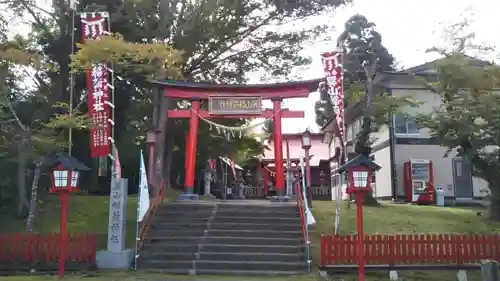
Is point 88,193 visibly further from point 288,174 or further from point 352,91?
point 352,91

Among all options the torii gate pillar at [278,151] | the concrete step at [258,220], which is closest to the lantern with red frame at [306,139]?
the torii gate pillar at [278,151]

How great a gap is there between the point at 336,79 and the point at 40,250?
1075 cm

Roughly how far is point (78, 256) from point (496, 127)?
537 inches

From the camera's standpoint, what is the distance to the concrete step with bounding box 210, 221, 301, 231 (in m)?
14.7

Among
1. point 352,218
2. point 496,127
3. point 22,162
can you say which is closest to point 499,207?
point 496,127

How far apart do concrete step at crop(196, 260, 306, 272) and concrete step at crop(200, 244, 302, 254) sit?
69cm

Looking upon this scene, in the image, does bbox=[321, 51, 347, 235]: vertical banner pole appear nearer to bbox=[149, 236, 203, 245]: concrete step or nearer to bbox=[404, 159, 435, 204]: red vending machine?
bbox=[149, 236, 203, 245]: concrete step

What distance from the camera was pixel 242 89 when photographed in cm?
1856

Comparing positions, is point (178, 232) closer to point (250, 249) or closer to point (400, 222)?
point (250, 249)

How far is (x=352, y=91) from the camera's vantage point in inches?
773

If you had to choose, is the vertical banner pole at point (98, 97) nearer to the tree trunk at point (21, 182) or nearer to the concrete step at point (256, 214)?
the tree trunk at point (21, 182)

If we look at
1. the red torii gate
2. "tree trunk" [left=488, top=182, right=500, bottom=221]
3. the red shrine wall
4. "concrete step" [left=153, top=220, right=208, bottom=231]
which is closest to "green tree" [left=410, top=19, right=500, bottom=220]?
"tree trunk" [left=488, top=182, right=500, bottom=221]

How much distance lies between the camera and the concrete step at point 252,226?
579 inches

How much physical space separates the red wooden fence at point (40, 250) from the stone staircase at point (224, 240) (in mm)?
1549
